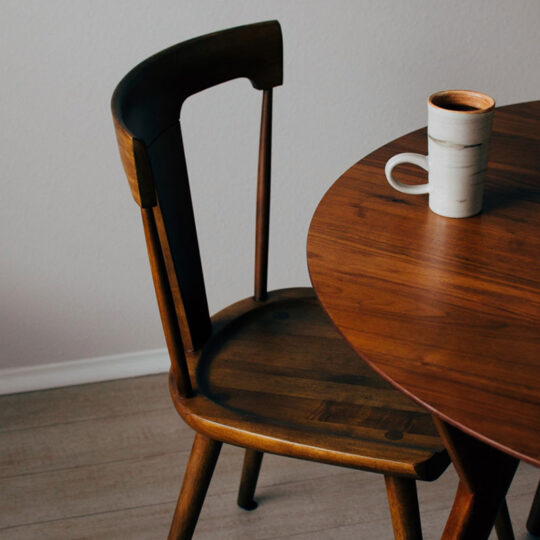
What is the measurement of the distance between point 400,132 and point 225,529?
0.96 meters

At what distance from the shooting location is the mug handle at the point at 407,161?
0.96 metres

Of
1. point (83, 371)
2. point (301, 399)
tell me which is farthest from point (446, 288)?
point (83, 371)

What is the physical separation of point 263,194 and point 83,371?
2.86 ft

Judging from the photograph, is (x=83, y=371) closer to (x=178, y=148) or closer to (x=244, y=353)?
(x=244, y=353)

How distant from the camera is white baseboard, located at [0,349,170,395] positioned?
1.88 m

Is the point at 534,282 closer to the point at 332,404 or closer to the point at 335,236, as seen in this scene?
the point at 335,236

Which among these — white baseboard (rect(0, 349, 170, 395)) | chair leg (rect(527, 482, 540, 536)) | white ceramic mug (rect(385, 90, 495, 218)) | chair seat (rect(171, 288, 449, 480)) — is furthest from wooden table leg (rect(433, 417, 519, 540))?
white baseboard (rect(0, 349, 170, 395))

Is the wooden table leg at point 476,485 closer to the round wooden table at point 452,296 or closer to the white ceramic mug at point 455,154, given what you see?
the round wooden table at point 452,296

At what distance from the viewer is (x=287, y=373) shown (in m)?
1.16

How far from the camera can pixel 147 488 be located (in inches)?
63.0

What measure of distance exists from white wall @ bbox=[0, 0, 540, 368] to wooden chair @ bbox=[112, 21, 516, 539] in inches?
16.3

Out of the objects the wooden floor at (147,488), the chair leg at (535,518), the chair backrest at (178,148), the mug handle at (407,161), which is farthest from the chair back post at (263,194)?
the chair leg at (535,518)

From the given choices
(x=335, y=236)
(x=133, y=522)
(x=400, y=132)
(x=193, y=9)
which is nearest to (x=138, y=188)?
(x=335, y=236)

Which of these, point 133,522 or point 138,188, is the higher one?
point 138,188
